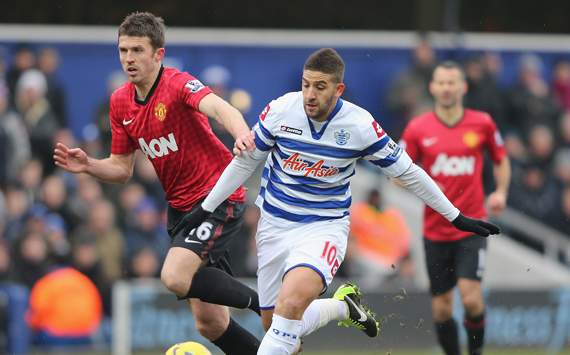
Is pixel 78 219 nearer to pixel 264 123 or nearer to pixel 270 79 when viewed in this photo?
pixel 270 79

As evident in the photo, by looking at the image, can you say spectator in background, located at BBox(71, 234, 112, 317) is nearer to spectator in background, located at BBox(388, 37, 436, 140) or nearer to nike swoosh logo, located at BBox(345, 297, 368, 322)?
spectator in background, located at BBox(388, 37, 436, 140)

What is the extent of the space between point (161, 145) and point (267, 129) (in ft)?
2.98

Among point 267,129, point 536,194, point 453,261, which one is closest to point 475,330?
point 453,261

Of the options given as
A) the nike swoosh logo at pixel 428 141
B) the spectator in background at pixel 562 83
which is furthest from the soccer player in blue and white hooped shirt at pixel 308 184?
the spectator in background at pixel 562 83

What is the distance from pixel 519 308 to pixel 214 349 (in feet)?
12.7

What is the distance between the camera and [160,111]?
1029 centimetres

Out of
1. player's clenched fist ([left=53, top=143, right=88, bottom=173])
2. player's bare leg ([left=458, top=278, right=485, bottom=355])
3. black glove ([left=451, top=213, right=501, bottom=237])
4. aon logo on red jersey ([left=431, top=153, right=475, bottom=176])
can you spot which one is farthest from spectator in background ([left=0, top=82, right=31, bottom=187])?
black glove ([left=451, top=213, right=501, bottom=237])

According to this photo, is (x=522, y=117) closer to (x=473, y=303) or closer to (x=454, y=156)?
(x=454, y=156)

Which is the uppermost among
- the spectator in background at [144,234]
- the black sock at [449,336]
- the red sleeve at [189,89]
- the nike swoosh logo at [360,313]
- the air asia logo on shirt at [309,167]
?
the red sleeve at [189,89]

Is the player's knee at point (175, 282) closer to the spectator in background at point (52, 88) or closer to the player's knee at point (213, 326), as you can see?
the player's knee at point (213, 326)

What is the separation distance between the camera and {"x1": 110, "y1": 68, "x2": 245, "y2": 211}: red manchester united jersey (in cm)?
1028

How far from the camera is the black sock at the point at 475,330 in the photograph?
12.2 meters

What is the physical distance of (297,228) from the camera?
10.1 m

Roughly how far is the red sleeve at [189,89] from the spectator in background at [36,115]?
7.33 meters
